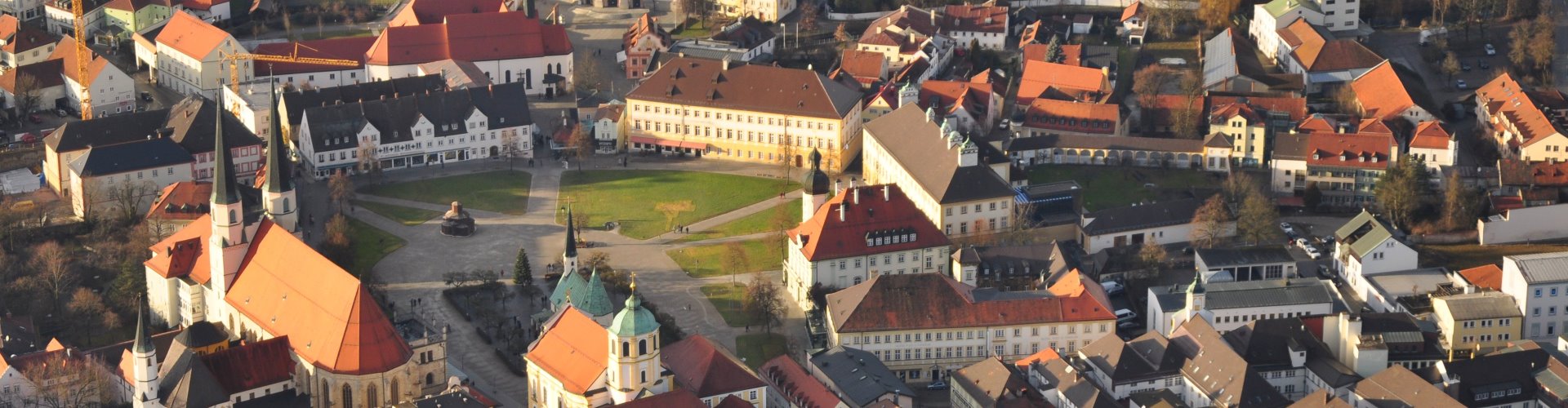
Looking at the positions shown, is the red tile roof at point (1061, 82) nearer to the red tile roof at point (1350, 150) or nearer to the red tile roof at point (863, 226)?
the red tile roof at point (1350, 150)

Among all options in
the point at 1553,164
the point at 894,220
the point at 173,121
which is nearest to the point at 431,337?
the point at 894,220

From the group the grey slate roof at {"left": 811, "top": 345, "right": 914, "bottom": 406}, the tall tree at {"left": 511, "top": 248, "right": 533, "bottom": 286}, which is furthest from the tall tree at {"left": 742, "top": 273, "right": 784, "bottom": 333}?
the tall tree at {"left": 511, "top": 248, "right": 533, "bottom": 286}

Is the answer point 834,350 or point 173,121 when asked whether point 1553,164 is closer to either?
point 834,350

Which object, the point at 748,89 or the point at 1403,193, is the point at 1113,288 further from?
the point at 748,89

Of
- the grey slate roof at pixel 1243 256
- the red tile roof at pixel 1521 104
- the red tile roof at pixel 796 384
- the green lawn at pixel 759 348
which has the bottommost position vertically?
the green lawn at pixel 759 348

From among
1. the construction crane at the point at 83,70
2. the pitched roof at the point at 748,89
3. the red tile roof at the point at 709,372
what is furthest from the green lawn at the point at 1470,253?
the construction crane at the point at 83,70
